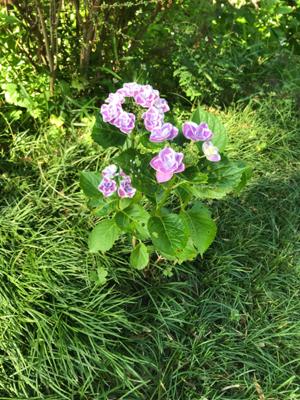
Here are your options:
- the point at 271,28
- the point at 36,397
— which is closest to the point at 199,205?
the point at 36,397

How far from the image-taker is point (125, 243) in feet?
7.91

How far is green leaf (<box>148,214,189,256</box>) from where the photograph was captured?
176 centimetres

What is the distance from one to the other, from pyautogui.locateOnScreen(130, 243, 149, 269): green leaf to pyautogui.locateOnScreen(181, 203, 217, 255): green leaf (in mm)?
269

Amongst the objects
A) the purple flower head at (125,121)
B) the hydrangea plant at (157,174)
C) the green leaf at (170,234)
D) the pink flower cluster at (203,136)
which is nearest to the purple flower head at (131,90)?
the hydrangea plant at (157,174)

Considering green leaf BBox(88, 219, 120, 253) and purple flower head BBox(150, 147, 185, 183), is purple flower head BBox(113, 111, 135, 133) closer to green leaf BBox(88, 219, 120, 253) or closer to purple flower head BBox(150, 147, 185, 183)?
purple flower head BBox(150, 147, 185, 183)

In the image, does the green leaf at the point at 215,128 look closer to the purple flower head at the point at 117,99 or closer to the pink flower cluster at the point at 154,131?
the pink flower cluster at the point at 154,131

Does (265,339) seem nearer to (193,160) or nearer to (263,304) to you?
(263,304)

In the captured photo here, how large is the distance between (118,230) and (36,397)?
0.72 metres

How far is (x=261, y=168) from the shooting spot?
3111 millimetres

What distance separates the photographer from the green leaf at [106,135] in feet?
6.07

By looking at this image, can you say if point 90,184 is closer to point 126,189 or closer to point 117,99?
point 126,189

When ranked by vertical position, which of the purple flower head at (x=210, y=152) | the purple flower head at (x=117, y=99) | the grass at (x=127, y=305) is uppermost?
the purple flower head at (x=117, y=99)

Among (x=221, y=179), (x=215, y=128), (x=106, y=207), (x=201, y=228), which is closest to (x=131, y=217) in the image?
(x=106, y=207)

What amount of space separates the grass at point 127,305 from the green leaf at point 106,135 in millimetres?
617
